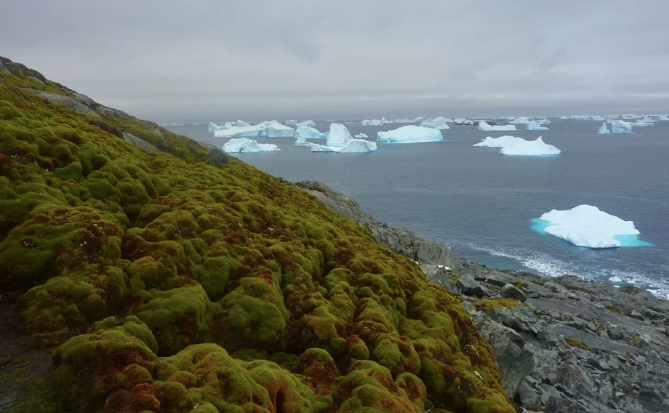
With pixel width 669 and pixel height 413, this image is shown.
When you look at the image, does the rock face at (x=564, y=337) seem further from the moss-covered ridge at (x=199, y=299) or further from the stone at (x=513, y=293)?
the moss-covered ridge at (x=199, y=299)

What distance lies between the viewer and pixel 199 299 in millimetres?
13133

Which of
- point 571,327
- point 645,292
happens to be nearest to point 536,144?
point 645,292

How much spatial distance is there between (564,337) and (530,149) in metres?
172

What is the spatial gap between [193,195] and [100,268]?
24.6ft

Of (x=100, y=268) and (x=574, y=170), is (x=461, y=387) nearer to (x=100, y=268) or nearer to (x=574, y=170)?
(x=100, y=268)

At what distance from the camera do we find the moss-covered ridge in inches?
392

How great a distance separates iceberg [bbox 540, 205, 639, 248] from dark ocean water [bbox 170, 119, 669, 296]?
1.49m

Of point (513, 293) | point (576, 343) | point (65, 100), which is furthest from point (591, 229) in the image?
point (65, 100)

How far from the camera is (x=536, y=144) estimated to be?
185000mm

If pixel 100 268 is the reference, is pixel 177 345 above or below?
below

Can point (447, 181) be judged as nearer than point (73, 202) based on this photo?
No

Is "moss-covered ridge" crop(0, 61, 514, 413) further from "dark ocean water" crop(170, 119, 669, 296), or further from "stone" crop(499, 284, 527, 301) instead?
"dark ocean water" crop(170, 119, 669, 296)

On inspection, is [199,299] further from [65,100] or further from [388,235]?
[388,235]

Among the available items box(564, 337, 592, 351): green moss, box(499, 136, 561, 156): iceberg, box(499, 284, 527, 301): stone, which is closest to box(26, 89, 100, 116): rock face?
box(564, 337, 592, 351): green moss
